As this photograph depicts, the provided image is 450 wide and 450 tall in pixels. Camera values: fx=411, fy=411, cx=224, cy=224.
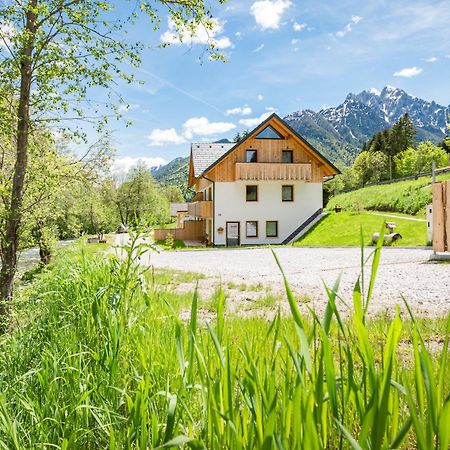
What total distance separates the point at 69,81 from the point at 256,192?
84.7ft

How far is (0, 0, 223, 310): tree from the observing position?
258 inches

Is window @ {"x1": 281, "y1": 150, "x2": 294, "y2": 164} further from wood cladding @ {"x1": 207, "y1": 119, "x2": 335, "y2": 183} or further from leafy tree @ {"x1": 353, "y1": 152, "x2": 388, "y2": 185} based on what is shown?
leafy tree @ {"x1": 353, "y1": 152, "x2": 388, "y2": 185}

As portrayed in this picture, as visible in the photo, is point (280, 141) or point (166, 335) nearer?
point (166, 335)

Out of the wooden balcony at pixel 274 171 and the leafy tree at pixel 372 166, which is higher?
the leafy tree at pixel 372 166

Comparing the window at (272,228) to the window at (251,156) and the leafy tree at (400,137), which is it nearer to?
the window at (251,156)

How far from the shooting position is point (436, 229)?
507 inches

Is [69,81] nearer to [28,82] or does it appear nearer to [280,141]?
[28,82]

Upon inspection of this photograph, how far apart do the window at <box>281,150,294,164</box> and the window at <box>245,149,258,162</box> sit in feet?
7.21

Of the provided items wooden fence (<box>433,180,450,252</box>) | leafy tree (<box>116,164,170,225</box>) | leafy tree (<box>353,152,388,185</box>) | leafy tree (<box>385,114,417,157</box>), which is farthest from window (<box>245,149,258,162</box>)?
leafy tree (<box>385,114,417,157</box>)

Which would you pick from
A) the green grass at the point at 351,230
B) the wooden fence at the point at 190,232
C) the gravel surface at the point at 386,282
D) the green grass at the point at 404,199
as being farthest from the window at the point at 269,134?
the gravel surface at the point at 386,282

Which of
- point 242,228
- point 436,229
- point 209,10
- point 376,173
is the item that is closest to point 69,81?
point 209,10

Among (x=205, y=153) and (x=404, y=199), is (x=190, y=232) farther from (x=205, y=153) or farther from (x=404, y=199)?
(x=404, y=199)

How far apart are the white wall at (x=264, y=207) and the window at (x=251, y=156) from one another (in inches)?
70.4

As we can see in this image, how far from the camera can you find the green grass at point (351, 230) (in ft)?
74.1
